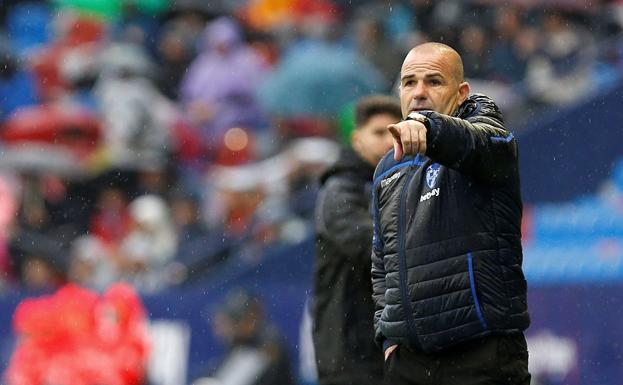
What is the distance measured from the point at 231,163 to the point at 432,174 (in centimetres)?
980

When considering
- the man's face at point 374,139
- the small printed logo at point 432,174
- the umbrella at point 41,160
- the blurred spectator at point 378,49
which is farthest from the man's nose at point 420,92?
the umbrella at point 41,160

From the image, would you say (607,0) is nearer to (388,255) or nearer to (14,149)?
(14,149)

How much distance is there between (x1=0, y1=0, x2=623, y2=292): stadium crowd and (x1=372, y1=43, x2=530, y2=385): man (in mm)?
6661

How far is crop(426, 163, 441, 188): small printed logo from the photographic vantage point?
4.92 m

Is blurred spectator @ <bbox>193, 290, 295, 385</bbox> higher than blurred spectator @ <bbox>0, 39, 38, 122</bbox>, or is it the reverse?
blurred spectator @ <bbox>0, 39, 38, 122</bbox>

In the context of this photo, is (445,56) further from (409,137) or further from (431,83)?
(409,137)

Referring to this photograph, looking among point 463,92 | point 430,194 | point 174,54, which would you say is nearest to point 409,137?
point 430,194

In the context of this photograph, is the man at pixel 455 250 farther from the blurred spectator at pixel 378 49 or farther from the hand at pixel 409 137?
the blurred spectator at pixel 378 49

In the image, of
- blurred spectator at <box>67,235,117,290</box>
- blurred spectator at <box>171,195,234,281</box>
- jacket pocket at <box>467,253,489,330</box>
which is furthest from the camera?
blurred spectator at <box>67,235,117,290</box>

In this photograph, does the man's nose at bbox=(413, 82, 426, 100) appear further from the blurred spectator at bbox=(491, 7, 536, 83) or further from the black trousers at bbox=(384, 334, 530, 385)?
the blurred spectator at bbox=(491, 7, 536, 83)

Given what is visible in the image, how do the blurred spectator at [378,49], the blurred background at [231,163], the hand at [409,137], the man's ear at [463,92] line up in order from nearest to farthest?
the hand at [409,137]
the man's ear at [463,92]
the blurred background at [231,163]
the blurred spectator at [378,49]

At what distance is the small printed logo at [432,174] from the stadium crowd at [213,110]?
22.1ft

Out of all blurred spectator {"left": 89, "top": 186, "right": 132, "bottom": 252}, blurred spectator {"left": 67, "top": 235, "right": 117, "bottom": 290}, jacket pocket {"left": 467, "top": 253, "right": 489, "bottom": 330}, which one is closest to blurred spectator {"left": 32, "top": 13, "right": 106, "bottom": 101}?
blurred spectator {"left": 89, "top": 186, "right": 132, "bottom": 252}

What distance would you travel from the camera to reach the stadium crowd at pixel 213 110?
13133 mm
